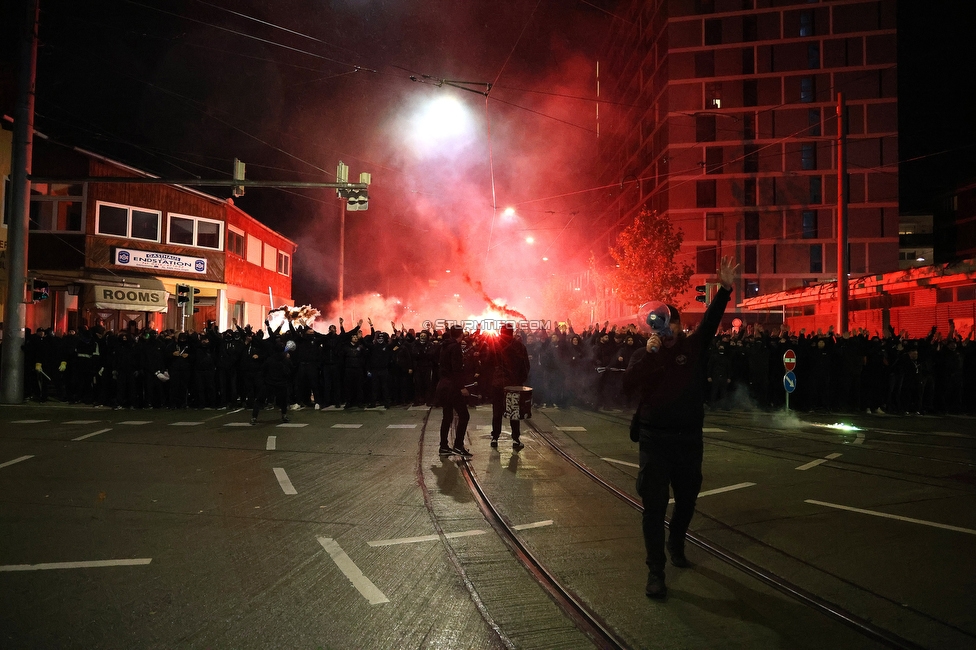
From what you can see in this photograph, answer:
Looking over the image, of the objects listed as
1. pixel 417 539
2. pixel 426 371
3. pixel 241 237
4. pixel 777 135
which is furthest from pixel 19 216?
pixel 777 135

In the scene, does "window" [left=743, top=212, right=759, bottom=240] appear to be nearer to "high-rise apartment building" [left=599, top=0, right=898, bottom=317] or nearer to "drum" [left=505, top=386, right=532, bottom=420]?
"high-rise apartment building" [left=599, top=0, right=898, bottom=317]

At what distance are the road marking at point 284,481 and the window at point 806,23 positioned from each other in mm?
54606

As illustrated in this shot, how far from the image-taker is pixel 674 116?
52.3 m

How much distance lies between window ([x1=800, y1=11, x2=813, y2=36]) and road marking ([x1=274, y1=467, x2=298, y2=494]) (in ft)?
179

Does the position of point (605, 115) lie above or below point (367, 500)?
above

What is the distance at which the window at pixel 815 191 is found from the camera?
51.3m

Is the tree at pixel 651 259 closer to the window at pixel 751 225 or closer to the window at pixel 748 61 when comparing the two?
the window at pixel 751 225

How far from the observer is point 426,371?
16656mm

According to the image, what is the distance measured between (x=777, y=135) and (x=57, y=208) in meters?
46.3

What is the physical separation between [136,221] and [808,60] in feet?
154

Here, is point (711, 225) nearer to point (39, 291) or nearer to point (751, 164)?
point (751, 164)

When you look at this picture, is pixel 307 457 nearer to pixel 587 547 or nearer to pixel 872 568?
pixel 587 547

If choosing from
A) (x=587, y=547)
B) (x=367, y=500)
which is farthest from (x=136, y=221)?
(x=587, y=547)

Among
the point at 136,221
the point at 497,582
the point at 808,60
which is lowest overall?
the point at 497,582
